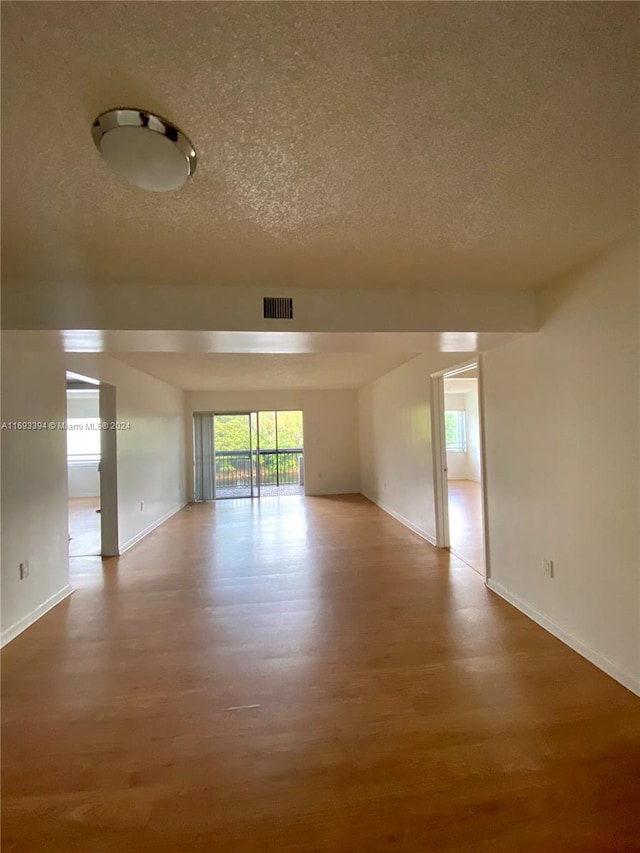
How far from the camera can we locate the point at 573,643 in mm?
2225

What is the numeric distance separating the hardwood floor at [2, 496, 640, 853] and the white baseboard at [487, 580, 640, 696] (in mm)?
54

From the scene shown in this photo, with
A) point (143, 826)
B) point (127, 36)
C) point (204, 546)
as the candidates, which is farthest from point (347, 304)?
point (204, 546)

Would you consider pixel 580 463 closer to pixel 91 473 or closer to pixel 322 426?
pixel 322 426

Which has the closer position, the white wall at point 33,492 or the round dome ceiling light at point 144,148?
the round dome ceiling light at point 144,148

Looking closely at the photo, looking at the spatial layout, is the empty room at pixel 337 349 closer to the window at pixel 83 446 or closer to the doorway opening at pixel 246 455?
the doorway opening at pixel 246 455

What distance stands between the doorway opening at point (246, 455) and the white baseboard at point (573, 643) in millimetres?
5594

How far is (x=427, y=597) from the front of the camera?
2959mm

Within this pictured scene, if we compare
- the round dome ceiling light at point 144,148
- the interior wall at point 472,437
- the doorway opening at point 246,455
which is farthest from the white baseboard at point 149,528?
the interior wall at point 472,437

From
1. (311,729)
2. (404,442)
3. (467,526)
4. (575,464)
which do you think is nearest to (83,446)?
(404,442)

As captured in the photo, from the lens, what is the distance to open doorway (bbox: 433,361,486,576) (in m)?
4.09

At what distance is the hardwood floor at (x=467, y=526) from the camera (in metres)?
3.89

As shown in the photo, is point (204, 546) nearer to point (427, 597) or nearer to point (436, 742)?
point (427, 597)

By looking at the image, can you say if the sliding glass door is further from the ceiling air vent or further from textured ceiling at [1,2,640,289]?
textured ceiling at [1,2,640,289]

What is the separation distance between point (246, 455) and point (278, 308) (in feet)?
20.2
